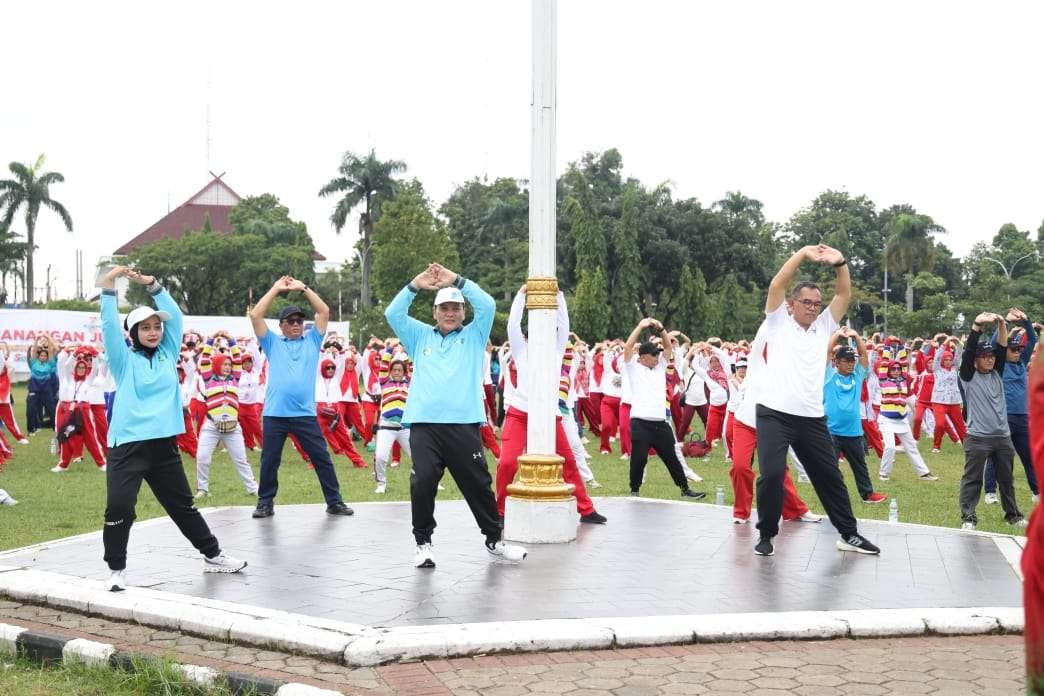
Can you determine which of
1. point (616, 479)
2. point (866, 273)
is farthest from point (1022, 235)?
point (616, 479)

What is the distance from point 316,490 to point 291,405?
338 centimetres

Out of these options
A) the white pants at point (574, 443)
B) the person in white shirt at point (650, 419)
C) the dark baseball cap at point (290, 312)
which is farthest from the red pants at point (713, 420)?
the dark baseball cap at point (290, 312)

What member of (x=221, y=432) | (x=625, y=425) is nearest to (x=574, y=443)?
(x=221, y=432)

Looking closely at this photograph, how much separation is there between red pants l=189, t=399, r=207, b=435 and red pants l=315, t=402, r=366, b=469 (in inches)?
79.1

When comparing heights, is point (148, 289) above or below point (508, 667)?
above

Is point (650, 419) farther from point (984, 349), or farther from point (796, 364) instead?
point (796, 364)

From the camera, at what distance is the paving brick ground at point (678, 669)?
514cm

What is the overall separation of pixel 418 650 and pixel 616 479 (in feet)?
30.9

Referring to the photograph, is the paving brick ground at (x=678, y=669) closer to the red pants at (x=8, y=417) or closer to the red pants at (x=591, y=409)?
the red pants at (x=8, y=417)

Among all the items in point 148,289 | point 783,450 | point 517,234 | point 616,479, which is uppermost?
point 517,234

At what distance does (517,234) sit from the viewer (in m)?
57.7

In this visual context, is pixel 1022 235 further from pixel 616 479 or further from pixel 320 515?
pixel 320 515

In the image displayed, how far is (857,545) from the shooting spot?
8336 millimetres

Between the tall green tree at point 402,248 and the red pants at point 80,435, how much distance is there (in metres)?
31.9
